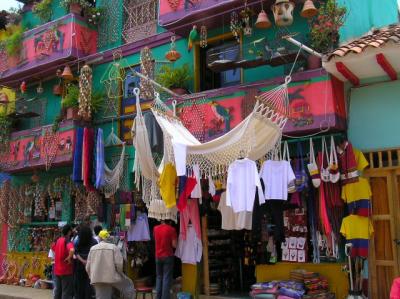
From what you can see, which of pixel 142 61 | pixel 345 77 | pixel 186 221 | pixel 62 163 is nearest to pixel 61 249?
pixel 186 221

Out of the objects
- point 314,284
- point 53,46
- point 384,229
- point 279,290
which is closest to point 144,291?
point 279,290

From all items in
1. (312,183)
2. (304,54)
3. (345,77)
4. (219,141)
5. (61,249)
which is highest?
(304,54)

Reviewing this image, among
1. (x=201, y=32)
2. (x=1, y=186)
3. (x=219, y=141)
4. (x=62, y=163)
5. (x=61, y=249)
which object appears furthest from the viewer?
(x=1, y=186)

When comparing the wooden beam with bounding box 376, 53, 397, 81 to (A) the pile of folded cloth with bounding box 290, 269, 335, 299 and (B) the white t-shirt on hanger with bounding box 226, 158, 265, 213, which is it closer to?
(B) the white t-shirt on hanger with bounding box 226, 158, 265, 213

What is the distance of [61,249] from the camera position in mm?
9797

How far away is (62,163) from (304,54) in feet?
24.3

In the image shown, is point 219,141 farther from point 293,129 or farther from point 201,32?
point 201,32

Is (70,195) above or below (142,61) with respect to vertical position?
below

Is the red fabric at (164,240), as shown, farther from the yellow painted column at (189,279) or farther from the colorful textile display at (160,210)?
the yellow painted column at (189,279)

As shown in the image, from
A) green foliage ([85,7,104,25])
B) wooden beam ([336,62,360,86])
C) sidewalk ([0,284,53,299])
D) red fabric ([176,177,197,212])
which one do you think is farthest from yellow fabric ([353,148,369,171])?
green foliage ([85,7,104,25])

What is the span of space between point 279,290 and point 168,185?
2928 millimetres

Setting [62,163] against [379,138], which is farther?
[62,163]

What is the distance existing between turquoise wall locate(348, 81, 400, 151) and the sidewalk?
8424 millimetres

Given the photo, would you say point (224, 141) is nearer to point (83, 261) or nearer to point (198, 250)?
point (198, 250)
